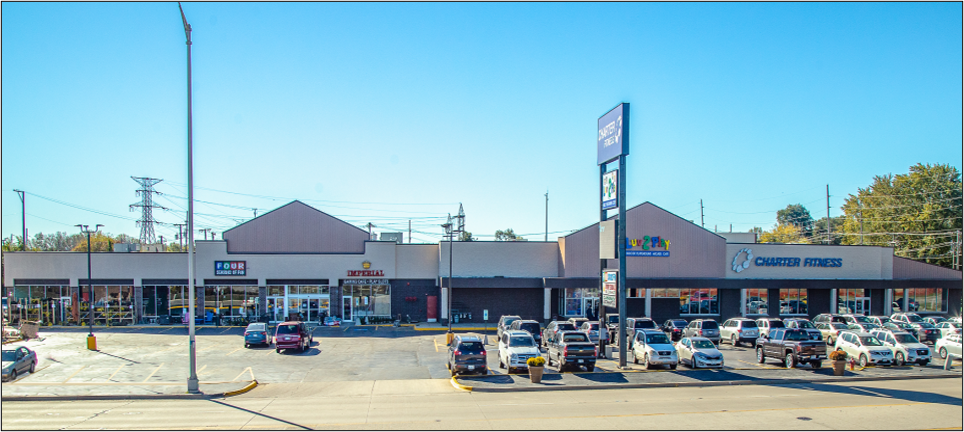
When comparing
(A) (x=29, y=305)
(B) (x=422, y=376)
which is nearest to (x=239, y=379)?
(B) (x=422, y=376)

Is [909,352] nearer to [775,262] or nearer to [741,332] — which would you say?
[741,332]

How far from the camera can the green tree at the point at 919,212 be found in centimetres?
7325

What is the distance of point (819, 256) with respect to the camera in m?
51.5

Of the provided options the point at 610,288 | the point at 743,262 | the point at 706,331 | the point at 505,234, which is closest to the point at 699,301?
the point at 743,262

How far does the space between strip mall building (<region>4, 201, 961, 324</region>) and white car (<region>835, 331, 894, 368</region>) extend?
18.7m

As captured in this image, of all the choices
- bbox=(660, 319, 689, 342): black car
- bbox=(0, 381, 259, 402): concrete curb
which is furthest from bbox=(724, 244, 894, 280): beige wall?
bbox=(0, 381, 259, 402): concrete curb

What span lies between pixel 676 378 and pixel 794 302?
1315 inches

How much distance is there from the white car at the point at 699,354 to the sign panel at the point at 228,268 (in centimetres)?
3548

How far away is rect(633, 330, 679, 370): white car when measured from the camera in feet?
87.4

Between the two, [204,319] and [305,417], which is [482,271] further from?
[305,417]

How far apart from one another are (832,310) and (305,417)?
49.3m

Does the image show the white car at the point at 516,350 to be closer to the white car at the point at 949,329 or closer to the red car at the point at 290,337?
the red car at the point at 290,337

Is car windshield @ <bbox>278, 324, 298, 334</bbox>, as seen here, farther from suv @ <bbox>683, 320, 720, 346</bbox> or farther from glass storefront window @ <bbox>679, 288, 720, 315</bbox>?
glass storefront window @ <bbox>679, 288, 720, 315</bbox>

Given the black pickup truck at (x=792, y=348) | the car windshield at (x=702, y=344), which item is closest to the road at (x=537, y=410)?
the black pickup truck at (x=792, y=348)
